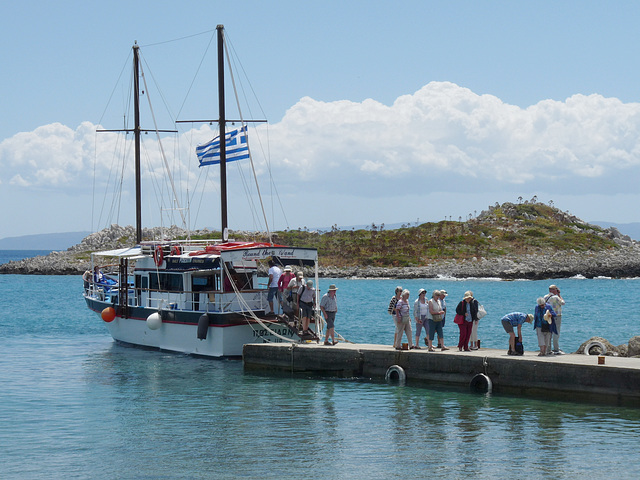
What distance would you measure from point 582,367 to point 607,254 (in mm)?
108401

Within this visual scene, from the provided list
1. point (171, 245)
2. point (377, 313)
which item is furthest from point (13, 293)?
point (171, 245)

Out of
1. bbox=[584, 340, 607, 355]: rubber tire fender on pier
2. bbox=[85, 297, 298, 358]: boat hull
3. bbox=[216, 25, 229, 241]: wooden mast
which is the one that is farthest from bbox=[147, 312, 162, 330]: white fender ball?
bbox=[584, 340, 607, 355]: rubber tire fender on pier

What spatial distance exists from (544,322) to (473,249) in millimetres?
104021

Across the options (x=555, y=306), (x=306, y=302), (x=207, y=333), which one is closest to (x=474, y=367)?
(x=555, y=306)

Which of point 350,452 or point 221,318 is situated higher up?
point 221,318

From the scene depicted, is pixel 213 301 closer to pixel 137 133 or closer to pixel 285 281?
pixel 285 281

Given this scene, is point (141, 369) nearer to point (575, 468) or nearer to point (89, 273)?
point (89, 273)

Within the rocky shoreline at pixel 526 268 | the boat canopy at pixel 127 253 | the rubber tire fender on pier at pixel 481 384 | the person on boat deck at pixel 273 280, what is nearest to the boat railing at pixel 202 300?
the person on boat deck at pixel 273 280

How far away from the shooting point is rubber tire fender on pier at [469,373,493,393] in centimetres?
2181

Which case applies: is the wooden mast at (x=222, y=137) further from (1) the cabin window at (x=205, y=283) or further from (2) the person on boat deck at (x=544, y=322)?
(2) the person on boat deck at (x=544, y=322)

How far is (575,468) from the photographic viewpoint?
49.5ft

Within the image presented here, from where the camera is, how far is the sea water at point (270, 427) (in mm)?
15344

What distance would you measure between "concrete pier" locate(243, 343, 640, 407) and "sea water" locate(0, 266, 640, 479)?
450mm

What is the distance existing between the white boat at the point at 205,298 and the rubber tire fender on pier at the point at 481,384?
676 centimetres
